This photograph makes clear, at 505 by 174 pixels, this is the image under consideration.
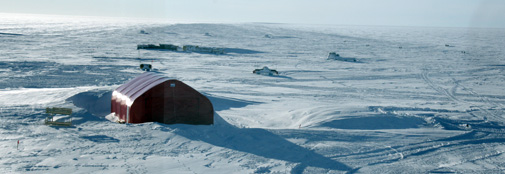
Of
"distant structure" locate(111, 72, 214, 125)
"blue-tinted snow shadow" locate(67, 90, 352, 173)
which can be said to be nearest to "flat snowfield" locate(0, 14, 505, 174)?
"blue-tinted snow shadow" locate(67, 90, 352, 173)

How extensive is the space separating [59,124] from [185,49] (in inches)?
1412

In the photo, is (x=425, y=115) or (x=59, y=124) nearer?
(x=59, y=124)

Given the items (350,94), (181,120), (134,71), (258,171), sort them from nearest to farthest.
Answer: (258,171)
(181,120)
(350,94)
(134,71)

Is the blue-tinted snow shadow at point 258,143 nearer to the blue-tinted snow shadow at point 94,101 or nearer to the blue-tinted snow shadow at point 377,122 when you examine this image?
the blue-tinted snow shadow at point 377,122

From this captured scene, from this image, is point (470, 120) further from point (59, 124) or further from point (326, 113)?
point (59, 124)

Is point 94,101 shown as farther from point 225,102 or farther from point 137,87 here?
point 225,102

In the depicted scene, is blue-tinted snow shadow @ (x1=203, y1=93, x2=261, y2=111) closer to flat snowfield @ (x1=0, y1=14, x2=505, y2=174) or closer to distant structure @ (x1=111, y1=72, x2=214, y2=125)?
flat snowfield @ (x1=0, y1=14, x2=505, y2=174)

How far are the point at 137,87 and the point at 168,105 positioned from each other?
1.76m

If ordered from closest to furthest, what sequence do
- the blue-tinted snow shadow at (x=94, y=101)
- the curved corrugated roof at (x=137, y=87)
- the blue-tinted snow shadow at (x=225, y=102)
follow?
1. the curved corrugated roof at (x=137, y=87)
2. the blue-tinted snow shadow at (x=94, y=101)
3. the blue-tinted snow shadow at (x=225, y=102)

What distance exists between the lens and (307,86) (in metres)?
26.3

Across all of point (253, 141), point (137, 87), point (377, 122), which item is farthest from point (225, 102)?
point (253, 141)

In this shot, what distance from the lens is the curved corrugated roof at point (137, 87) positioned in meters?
14.1

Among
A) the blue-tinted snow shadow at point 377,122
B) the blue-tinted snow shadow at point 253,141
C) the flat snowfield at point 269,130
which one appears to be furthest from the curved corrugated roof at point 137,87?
the blue-tinted snow shadow at point 377,122

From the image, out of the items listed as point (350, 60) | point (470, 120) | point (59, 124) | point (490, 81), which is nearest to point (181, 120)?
point (59, 124)
